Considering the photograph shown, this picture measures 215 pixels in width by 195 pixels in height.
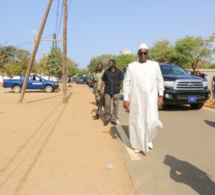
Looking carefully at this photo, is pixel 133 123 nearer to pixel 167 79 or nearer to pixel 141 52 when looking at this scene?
pixel 141 52

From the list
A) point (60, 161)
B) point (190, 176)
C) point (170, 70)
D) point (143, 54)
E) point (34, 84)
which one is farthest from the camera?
point (34, 84)

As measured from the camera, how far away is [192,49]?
48.9 metres

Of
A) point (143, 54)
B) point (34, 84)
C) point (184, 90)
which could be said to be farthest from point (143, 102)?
point (34, 84)

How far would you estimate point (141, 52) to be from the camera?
5.27 meters

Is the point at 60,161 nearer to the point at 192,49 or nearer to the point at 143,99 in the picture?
the point at 143,99

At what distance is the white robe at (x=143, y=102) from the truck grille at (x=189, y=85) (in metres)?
6.09

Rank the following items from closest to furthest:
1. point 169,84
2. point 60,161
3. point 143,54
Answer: point 60,161, point 143,54, point 169,84

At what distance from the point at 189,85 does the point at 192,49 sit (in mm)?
39926

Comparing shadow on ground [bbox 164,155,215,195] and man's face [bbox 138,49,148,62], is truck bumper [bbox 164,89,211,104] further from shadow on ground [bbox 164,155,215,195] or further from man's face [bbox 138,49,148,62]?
shadow on ground [bbox 164,155,215,195]

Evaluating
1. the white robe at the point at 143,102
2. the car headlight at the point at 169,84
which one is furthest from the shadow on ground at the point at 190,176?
the car headlight at the point at 169,84

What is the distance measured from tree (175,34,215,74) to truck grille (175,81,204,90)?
38502 mm

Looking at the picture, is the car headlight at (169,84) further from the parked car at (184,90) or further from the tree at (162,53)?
the tree at (162,53)

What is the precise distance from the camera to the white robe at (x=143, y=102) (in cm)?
526

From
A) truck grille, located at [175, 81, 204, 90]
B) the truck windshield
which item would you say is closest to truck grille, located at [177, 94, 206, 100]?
truck grille, located at [175, 81, 204, 90]
